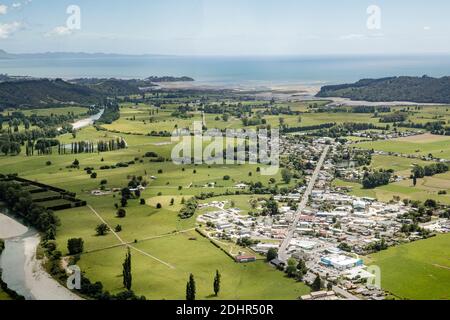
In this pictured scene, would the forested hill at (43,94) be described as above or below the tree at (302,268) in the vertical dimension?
above

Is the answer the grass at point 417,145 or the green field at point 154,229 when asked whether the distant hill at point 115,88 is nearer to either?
the green field at point 154,229

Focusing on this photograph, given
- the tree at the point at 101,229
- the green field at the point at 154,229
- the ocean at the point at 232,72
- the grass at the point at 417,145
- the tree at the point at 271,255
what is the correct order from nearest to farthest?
the green field at the point at 154,229
the tree at the point at 271,255
the tree at the point at 101,229
the grass at the point at 417,145
the ocean at the point at 232,72

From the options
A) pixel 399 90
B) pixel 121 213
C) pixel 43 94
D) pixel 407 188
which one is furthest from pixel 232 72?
pixel 121 213

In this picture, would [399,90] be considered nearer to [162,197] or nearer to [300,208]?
[300,208]

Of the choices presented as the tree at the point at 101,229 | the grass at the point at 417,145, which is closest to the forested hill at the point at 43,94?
the grass at the point at 417,145
